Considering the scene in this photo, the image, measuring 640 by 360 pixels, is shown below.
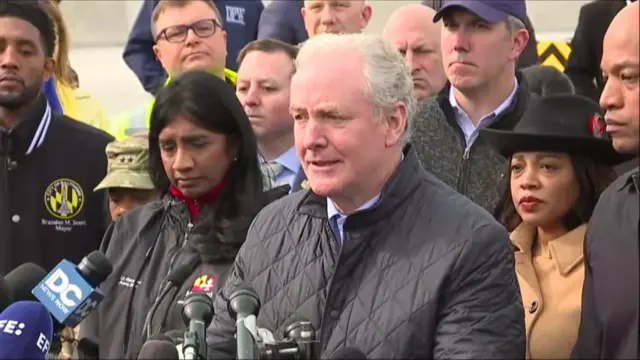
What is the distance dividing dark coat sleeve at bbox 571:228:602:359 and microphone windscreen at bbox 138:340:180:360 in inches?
44.8

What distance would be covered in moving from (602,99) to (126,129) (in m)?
3.69

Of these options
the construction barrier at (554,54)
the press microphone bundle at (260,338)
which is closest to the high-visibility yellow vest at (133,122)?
the construction barrier at (554,54)

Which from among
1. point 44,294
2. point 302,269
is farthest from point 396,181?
point 44,294

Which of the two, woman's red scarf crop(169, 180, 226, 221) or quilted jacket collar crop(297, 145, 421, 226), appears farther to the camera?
woman's red scarf crop(169, 180, 226, 221)

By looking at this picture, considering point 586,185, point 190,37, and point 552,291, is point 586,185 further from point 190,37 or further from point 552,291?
point 190,37

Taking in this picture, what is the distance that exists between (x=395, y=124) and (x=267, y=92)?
2122mm

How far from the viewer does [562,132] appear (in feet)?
16.3

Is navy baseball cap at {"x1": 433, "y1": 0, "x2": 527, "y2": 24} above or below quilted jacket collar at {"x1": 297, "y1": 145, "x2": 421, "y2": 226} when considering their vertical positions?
above

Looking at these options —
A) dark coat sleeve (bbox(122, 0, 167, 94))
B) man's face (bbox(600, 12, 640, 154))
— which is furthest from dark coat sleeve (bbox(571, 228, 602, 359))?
dark coat sleeve (bbox(122, 0, 167, 94))

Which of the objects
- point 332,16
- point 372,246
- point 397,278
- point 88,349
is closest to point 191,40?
point 332,16

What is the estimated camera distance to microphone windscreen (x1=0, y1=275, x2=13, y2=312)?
4.60m

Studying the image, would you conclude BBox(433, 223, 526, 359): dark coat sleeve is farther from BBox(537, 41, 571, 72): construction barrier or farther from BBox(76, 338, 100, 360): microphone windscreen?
BBox(537, 41, 571, 72): construction barrier

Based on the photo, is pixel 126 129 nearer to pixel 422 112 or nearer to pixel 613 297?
pixel 422 112

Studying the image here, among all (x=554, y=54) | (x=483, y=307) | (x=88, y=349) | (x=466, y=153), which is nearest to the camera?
(x=483, y=307)
